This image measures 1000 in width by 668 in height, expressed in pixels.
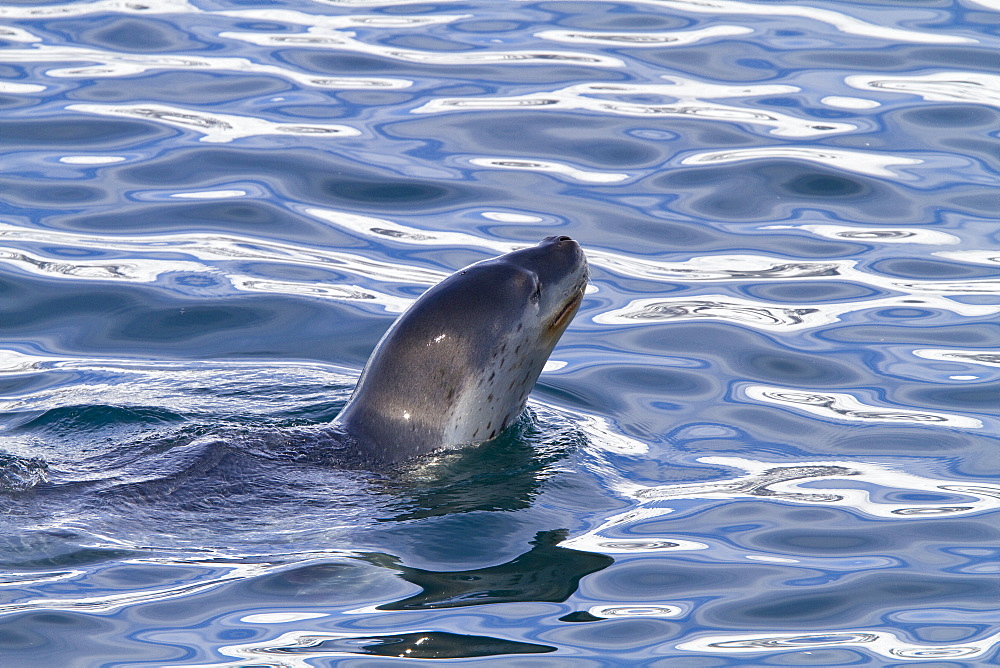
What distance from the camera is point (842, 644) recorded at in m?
5.61

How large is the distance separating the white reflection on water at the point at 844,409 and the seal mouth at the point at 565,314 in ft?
4.69

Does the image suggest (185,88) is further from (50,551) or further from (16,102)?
(50,551)

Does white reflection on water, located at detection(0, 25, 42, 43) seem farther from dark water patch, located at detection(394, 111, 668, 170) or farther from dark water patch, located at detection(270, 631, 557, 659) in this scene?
dark water patch, located at detection(270, 631, 557, 659)

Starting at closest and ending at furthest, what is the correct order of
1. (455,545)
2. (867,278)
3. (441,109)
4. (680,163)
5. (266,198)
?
1. (455,545)
2. (867,278)
3. (266,198)
4. (680,163)
5. (441,109)

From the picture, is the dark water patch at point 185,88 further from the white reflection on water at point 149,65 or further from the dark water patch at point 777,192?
the dark water patch at point 777,192

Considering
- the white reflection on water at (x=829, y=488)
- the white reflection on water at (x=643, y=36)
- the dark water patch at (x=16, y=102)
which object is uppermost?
the white reflection on water at (x=643, y=36)

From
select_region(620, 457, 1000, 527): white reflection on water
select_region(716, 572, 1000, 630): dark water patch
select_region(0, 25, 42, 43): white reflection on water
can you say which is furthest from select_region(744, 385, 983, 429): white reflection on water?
select_region(0, 25, 42, 43): white reflection on water

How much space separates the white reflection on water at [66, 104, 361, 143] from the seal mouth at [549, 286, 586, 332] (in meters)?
5.47

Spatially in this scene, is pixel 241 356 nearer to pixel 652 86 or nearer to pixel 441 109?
pixel 441 109

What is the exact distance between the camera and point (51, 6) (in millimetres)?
15758

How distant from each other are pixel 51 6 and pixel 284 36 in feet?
8.67

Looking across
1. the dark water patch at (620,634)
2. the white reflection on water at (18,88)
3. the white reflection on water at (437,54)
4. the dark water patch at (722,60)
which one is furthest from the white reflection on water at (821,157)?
the dark water patch at (620,634)

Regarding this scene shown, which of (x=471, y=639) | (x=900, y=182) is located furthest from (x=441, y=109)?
(x=471, y=639)

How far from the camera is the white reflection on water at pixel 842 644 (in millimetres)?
5555
